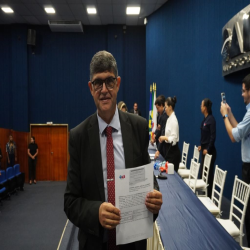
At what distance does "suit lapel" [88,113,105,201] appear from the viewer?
1.09m

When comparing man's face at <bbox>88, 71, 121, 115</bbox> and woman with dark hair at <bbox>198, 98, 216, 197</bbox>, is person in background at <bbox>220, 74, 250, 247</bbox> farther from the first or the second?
man's face at <bbox>88, 71, 121, 115</bbox>

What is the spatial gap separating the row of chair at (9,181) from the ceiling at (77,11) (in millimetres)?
4521

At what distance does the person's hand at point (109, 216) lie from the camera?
3.18ft

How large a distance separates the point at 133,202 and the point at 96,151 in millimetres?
278

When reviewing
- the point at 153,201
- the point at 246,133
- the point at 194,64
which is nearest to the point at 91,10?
the point at 194,64

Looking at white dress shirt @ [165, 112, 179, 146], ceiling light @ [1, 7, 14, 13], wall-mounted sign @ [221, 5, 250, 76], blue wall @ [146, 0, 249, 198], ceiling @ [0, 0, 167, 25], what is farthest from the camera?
ceiling light @ [1, 7, 14, 13]

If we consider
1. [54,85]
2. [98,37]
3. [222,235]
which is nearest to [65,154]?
[54,85]

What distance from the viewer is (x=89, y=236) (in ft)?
3.66

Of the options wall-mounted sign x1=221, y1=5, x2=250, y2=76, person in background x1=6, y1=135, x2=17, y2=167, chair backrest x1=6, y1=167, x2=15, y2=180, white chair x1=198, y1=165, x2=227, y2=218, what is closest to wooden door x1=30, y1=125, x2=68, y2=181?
person in background x1=6, y1=135, x2=17, y2=167

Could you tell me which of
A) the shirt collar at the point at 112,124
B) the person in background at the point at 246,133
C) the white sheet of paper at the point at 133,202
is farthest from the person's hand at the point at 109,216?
the person in background at the point at 246,133

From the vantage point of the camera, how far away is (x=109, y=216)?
3.19 feet

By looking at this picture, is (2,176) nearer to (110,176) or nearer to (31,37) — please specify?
(31,37)

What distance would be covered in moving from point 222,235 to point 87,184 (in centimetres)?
116

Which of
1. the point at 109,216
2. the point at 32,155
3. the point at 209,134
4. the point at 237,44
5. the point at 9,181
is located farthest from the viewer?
the point at 32,155
